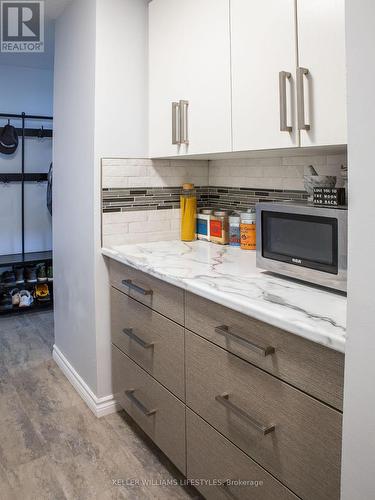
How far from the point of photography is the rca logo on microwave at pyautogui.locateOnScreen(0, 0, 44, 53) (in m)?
2.43

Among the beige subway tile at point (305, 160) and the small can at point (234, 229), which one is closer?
the beige subway tile at point (305, 160)

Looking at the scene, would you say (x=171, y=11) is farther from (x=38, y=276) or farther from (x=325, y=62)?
(x=38, y=276)

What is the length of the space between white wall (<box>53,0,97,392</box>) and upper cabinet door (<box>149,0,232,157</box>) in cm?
33

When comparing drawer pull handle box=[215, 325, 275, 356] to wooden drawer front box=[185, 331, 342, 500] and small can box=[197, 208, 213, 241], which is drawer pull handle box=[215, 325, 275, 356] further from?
small can box=[197, 208, 213, 241]

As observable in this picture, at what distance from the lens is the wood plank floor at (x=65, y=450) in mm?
1628

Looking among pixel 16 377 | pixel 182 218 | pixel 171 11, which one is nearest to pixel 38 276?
pixel 16 377

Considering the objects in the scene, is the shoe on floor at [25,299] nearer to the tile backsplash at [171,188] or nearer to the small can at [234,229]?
the tile backsplash at [171,188]

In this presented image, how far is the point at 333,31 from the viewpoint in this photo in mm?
1164

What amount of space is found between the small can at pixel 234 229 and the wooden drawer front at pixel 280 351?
0.74 meters

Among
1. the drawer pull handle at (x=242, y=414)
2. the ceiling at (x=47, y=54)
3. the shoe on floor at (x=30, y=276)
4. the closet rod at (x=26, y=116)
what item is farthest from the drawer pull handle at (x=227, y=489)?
the closet rod at (x=26, y=116)

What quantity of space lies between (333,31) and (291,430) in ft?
3.69

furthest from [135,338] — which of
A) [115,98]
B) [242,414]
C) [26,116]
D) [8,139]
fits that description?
[26,116]

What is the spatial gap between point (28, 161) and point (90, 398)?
2710 millimetres

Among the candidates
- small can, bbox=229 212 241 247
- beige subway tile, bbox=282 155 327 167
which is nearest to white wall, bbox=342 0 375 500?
beige subway tile, bbox=282 155 327 167
